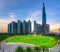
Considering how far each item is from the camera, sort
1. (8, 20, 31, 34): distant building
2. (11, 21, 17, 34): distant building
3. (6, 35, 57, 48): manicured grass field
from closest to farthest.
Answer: (6, 35, 57, 48): manicured grass field
(8, 20, 31, 34): distant building
(11, 21, 17, 34): distant building

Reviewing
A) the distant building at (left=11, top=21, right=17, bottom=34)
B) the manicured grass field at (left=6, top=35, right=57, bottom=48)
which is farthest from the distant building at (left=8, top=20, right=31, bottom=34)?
the manicured grass field at (left=6, top=35, right=57, bottom=48)

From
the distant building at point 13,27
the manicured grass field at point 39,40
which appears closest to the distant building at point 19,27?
the distant building at point 13,27

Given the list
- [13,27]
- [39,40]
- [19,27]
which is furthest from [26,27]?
[39,40]

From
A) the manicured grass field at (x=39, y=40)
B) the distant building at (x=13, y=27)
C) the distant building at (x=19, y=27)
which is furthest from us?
the distant building at (x=13, y=27)

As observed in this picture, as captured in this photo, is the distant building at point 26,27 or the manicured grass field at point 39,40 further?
the distant building at point 26,27

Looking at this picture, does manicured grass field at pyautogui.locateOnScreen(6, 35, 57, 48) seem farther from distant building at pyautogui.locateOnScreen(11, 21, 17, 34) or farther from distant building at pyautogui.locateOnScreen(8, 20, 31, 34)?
distant building at pyautogui.locateOnScreen(11, 21, 17, 34)

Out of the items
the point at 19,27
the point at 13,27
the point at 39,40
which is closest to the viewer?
the point at 39,40

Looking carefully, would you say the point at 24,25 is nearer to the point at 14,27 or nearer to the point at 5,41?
the point at 14,27

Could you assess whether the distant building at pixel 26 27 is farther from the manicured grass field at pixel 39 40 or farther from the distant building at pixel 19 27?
the manicured grass field at pixel 39 40

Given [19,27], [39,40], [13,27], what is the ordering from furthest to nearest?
[13,27]
[19,27]
[39,40]

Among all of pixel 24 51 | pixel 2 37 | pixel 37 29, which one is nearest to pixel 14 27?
pixel 37 29

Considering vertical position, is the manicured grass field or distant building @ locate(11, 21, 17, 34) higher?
distant building @ locate(11, 21, 17, 34)

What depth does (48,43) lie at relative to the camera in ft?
41.9

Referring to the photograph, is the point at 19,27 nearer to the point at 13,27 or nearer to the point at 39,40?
the point at 13,27
